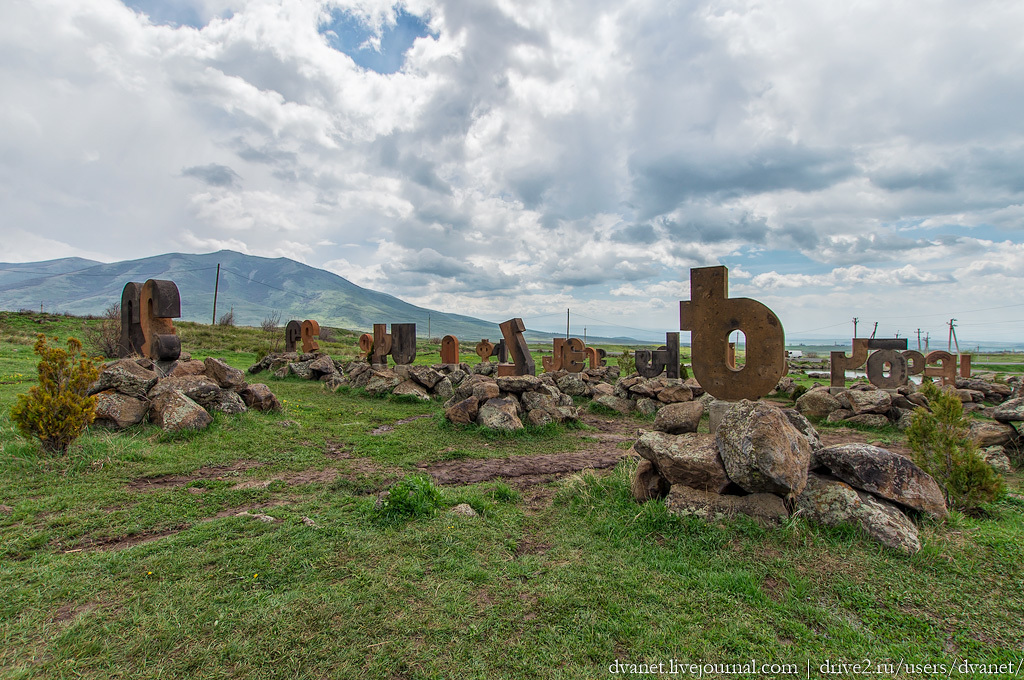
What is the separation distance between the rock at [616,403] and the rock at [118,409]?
36.0 feet

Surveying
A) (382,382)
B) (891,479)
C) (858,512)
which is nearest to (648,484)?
(858,512)

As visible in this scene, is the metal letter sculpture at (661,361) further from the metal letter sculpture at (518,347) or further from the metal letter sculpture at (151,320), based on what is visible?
the metal letter sculpture at (151,320)

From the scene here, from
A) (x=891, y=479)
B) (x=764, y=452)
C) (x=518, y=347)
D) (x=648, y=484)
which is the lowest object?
(x=648, y=484)

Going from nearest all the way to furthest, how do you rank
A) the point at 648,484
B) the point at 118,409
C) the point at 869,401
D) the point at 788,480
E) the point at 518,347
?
the point at 788,480 → the point at 648,484 → the point at 118,409 → the point at 869,401 → the point at 518,347

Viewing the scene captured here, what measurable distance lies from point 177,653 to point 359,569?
49.1 inches

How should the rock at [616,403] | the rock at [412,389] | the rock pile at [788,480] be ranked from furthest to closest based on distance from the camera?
the rock at [412,389] < the rock at [616,403] < the rock pile at [788,480]

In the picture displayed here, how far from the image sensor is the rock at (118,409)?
741 centimetres

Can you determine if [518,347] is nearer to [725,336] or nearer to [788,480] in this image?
[725,336]

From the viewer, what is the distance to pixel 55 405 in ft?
19.8

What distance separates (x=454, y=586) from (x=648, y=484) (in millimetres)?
2739

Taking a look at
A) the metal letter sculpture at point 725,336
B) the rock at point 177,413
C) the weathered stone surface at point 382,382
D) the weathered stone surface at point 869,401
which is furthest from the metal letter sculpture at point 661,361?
the rock at point 177,413

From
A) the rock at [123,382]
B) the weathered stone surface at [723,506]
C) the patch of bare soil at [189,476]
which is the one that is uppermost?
the rock at [123,382]

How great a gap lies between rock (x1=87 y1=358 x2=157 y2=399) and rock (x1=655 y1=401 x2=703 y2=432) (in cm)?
931

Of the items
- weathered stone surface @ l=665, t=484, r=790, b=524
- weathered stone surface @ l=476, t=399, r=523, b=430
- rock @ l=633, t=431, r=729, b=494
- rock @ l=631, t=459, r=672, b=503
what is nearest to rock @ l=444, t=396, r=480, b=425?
weathered stone surface @ l=476, t=399, r=523, b=430
